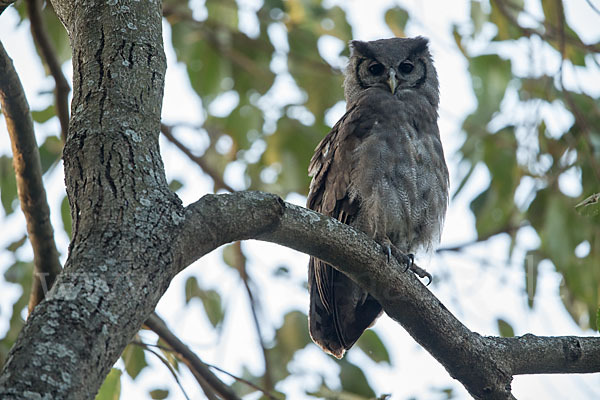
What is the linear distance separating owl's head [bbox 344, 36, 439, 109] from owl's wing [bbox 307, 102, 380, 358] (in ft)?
2.19

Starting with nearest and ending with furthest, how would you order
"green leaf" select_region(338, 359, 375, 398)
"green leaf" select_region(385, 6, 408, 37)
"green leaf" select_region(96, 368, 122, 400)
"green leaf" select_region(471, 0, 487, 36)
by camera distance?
"green leaf" select_region(96, 368, 122, 400) < "green leaf" select_region(338, 359, 375, 398) < "green leaf" select_region(471, 0, 487, 36) < "green leaf" select_region(385, 6, 408, 37)

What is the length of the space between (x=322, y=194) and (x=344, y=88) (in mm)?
1323

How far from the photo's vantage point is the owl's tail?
3689 mm

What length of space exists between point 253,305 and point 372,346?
0.78 metres

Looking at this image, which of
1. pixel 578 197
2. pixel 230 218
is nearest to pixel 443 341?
pixel 230 218

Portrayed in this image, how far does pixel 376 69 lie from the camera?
4.56 m

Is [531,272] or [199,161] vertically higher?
[199,161]

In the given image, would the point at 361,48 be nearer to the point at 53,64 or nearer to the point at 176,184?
the point at 176,184

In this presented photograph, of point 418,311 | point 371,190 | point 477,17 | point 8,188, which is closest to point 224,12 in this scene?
point 477,17

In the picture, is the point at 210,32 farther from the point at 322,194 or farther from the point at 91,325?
the point at 91,325

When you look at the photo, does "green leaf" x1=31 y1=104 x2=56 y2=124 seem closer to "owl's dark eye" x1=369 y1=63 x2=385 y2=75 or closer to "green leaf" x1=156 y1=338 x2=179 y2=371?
"green leaf" x1=156 y1=338 x2=179 y2=371

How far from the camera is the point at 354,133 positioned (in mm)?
3834

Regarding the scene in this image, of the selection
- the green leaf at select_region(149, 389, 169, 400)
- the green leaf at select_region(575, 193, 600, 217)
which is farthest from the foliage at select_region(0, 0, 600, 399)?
the green leaf at select_region(575, 193, 600, 217)

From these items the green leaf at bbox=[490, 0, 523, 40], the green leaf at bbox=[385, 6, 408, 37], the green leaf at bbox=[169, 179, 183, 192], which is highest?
the green leaf at bbox=[385, 6, 408, 37]
